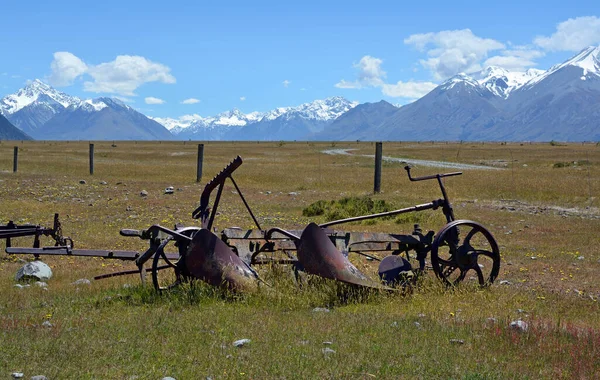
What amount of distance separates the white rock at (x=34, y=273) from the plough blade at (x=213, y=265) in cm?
382

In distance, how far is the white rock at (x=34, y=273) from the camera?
11992mm

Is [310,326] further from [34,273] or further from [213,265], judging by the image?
[34,273]

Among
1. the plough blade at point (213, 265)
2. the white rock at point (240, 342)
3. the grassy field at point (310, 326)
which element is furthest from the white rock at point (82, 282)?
the white rock at point (240, 342)

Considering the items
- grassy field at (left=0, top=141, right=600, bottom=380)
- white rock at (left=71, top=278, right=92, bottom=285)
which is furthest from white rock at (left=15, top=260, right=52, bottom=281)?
white rock at (left=71, top=278, right=92, bottom=285)

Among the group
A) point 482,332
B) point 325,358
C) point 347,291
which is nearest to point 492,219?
point 347,291

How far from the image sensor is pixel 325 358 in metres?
6.62

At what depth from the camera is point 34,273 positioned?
1207 centimetres

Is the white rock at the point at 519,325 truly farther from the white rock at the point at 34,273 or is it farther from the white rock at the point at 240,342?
the white rock at the point at 34,273

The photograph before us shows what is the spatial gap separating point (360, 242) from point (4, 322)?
18.5ft

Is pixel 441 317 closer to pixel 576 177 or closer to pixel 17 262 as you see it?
pixel 17 262

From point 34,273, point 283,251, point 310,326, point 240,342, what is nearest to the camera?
point 240,342

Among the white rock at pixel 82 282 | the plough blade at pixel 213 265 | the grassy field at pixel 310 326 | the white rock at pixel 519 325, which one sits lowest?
the white rock at pixel 82 282

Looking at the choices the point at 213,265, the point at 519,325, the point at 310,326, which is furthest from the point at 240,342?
the point at 519,325

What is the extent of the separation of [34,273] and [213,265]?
423cm
